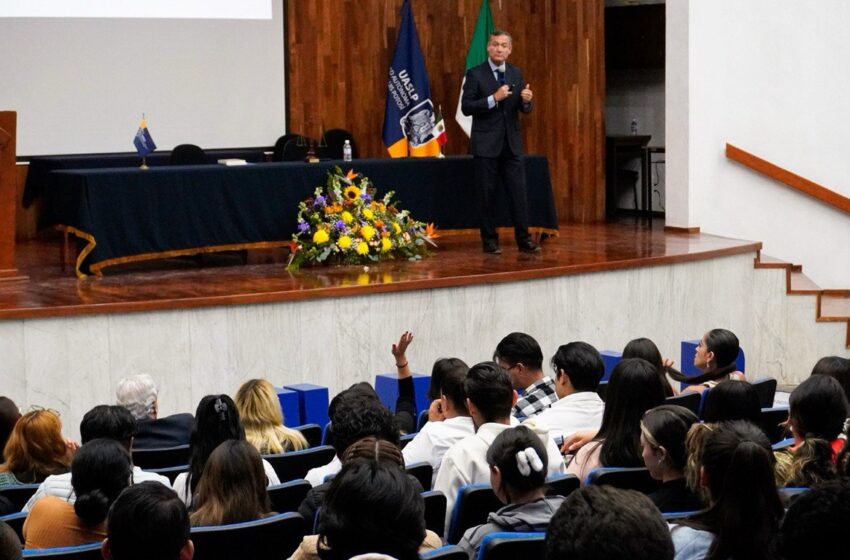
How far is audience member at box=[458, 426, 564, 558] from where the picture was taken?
309cm

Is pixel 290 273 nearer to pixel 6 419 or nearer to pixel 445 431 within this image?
pixel 6 419

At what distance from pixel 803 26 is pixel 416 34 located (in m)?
3.56

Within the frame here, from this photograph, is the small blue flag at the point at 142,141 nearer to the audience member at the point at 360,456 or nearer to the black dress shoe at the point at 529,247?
the black dress shoe at the point at 529,247

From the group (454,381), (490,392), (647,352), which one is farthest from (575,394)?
(490,392)

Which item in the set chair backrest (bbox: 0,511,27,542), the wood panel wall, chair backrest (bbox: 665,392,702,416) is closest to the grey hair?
chair backrest (bbox: 0,511,27,542)

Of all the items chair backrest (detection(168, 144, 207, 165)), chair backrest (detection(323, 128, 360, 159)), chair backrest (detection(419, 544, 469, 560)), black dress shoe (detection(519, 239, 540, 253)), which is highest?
chair backrest (detection(323, 128, 360, 159))

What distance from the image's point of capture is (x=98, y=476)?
10.7ft

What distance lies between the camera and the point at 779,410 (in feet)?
16.0

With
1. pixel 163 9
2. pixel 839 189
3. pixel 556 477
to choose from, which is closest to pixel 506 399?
pixel 556 477

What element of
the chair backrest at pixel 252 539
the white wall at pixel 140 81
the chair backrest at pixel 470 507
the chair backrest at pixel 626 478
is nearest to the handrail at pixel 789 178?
the white wall at pixel 140 81

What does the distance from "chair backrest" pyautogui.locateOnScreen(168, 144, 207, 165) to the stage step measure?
4.56m

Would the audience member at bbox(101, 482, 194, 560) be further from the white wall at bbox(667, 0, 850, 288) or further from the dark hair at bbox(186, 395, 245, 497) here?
the white wall at bbox(667, 0, 850, 288)

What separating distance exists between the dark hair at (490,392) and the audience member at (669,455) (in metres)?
0.63

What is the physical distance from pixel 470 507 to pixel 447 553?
0.64 metres
